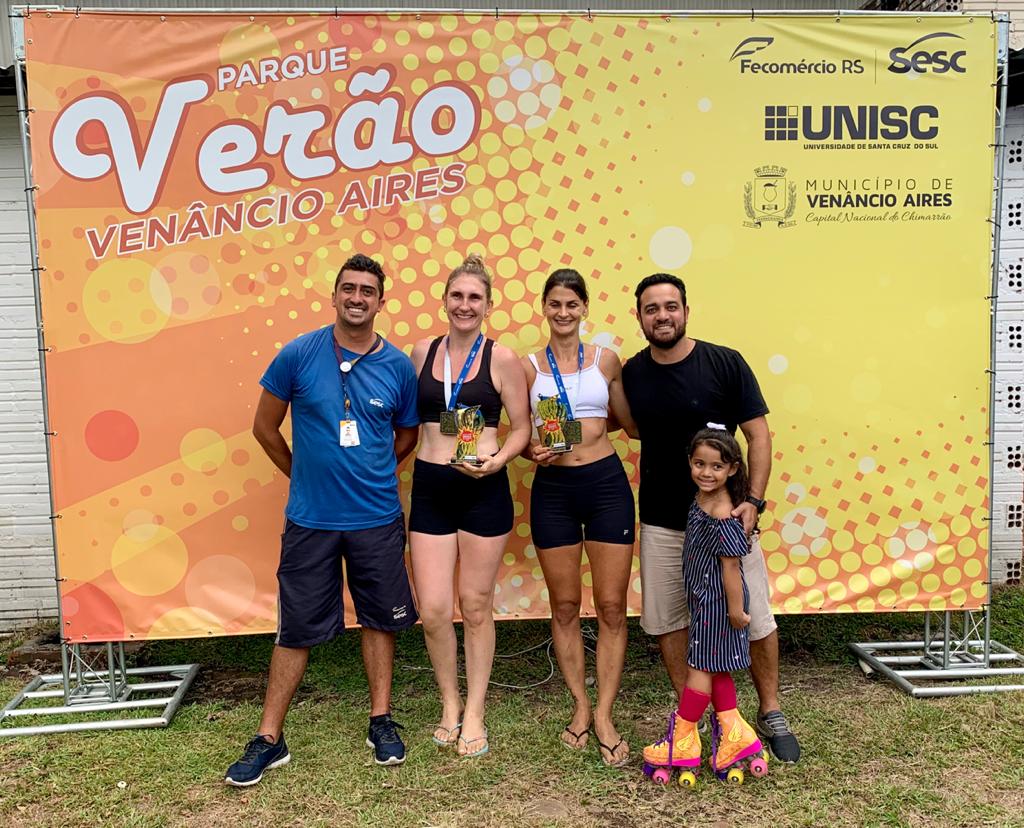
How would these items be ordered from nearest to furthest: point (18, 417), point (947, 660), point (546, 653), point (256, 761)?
point (256, 761) < point (947, 660) < point (546, 653) < point (18, 417)

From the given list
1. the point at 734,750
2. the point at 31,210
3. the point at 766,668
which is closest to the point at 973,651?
the point at 766,668

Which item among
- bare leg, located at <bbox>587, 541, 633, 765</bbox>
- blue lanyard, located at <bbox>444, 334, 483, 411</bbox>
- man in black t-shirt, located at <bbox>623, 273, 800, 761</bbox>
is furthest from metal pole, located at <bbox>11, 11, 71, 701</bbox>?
man in black t-shirt, located at <bbox>623, 273, 800, 761</bbox>

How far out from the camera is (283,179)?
3.87m

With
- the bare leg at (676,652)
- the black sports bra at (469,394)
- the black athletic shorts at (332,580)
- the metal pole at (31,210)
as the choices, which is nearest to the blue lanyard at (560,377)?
the black sports bra at (469,394)

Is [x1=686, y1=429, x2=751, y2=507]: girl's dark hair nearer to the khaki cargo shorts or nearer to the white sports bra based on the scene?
the khaki cargo shorts

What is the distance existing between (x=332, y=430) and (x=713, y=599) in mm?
1690

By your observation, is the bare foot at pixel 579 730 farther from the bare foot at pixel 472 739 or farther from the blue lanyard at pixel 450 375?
the blue lanyard at pixel 450 375

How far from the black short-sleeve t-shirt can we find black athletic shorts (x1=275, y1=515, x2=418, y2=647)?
116 centimetres

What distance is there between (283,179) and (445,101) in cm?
88

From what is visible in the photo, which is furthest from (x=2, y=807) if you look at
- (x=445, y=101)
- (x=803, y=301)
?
(x=803, y=301)

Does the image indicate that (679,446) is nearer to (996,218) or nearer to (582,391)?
(582,391)

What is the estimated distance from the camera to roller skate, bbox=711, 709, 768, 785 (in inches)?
125

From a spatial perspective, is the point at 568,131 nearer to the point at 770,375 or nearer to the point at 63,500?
the point at 770,375

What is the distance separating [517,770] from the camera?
3.34 m
